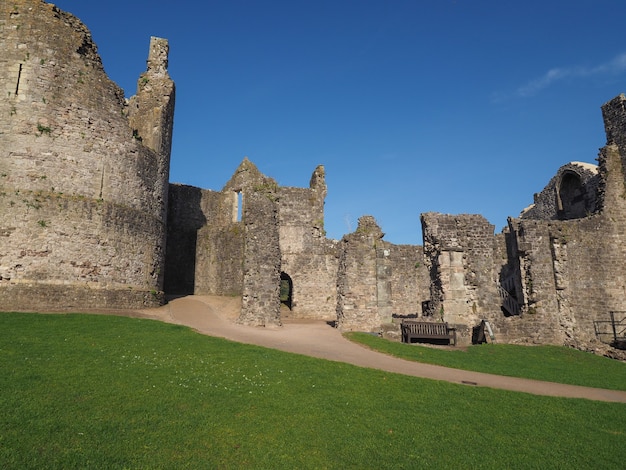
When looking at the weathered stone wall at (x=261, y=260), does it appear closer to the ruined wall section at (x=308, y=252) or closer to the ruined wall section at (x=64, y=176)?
the ruined wall section at (x=64, y=176)

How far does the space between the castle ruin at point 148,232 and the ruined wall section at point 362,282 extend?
0.18 ft

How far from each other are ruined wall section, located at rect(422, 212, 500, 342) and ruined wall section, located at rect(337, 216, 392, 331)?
2.60 m

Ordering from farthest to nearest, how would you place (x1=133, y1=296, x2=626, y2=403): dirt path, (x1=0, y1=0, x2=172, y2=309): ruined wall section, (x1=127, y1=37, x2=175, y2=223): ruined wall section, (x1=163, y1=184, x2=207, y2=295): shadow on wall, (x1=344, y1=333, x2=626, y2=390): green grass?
(x1=163, y1=184, x2=207, y2=295): shadow on wall, (x1=127, y1=37, x2=175, y2=223): ruined wall section, (x1=0, y1=0, x2=172, y2=309): ruined wall section, (x1=344, y1=333, x2=626, y2=390): green grass, (x1=133, y1=296, x2=626, y2=403): dirt path

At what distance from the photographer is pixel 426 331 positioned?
17.9 metres

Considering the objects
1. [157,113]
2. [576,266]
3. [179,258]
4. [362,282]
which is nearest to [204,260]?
[179,258]

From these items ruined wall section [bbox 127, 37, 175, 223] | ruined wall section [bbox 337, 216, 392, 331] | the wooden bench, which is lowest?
the wooden bench

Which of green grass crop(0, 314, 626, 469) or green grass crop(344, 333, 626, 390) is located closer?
green grass crop(0, 314, 626, 469)

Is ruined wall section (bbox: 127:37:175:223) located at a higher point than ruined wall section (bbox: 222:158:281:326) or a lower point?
higher

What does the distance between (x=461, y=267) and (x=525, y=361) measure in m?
6.32

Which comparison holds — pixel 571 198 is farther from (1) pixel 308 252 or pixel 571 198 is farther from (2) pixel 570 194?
(1) pixel 308 252

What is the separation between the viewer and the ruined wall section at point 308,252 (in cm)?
2848

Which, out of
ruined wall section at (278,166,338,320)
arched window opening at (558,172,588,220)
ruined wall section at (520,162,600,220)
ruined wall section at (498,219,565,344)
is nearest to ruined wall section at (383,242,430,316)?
ruined wall section at (278,166,338,320)

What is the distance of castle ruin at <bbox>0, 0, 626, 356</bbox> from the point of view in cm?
1769

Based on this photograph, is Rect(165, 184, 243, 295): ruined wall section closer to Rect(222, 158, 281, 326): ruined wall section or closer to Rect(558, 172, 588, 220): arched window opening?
Rect(222, 158, 281, 326): ruined wall section
